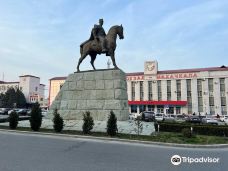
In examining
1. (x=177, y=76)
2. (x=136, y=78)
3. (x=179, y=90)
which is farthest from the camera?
(x=136, y=78)

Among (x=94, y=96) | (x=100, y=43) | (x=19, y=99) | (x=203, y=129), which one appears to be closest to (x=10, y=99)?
(x=19, y=99)

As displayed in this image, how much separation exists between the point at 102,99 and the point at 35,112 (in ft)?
16.7

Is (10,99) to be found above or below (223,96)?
below

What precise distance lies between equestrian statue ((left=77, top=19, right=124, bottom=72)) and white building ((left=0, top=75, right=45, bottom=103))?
90.3m

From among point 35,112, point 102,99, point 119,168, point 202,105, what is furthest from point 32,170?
point 202,105

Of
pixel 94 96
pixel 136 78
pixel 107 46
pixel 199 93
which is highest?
pixel 136 78

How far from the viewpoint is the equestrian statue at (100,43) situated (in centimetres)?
1995

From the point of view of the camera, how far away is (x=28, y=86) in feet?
359

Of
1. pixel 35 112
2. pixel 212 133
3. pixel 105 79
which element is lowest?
pixel 212 133

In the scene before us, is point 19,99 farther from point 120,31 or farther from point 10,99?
point 120,31

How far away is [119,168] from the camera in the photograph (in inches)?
274

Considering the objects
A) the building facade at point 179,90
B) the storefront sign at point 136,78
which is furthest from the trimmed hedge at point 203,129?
the storefront sign at point 136,78

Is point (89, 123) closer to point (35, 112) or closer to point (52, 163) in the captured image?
point (35, 112)

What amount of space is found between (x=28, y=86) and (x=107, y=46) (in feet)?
315
